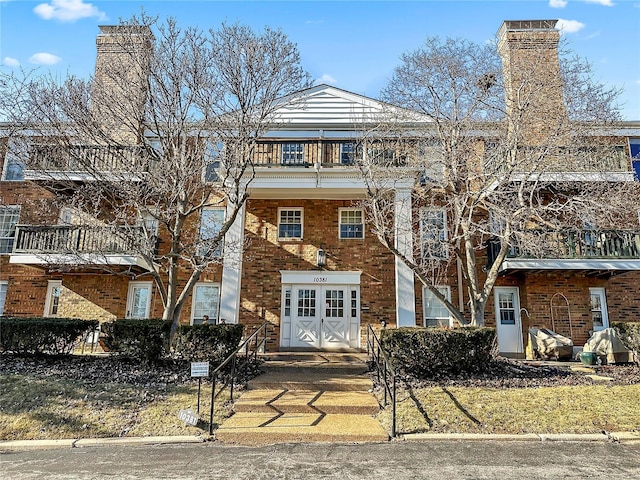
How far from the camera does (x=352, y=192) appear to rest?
13.9 meters

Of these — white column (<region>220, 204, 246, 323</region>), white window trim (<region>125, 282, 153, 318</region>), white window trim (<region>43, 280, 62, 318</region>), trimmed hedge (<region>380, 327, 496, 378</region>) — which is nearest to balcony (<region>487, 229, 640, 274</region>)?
trimmed hedge (<region>380, 327, 496, 378</region>)

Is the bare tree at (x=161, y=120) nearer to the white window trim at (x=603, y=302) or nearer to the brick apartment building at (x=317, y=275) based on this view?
the brick apartment building at (x=317, y=275)

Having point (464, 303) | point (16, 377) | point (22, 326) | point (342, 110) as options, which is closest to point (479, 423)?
point (464, 303)

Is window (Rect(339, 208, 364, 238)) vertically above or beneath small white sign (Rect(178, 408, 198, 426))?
above

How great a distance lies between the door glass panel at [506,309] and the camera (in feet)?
45.9

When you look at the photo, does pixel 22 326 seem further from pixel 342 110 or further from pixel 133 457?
pixel 342 110

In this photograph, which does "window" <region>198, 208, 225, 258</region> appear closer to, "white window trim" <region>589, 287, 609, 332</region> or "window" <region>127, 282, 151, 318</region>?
"window" <region>127, 282, 151, 318</region>

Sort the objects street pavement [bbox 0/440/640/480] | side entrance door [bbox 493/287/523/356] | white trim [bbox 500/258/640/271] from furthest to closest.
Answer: side entrance door [bbox 493/287/523/356], white trim [bbox 500/258/640/271], street pavement [bbox 0/440/640/480]

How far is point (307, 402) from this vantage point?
25.8 ft

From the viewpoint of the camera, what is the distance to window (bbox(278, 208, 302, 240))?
14516 millimetres

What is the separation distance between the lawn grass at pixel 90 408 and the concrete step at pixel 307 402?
55 centimetres

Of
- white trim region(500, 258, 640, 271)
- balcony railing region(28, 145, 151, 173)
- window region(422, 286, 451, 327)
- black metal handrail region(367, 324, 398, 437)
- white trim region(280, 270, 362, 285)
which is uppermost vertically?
balcony railing region(28, 145, 151, 173)

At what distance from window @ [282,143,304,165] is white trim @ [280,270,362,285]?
12.7 feet

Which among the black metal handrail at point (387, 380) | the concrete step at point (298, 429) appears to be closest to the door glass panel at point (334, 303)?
the black metal handrail at point (387, 380)
